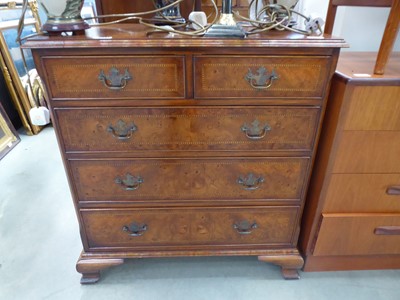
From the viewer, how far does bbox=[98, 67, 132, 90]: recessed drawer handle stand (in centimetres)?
83

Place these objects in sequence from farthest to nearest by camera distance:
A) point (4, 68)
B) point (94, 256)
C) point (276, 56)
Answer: point (4, 68) → point (94, 256) → point (276, 56)

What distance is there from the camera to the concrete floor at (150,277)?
45.5 inches

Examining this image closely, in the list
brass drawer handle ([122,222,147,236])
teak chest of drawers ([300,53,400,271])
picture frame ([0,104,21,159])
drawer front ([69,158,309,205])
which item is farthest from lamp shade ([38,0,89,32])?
picture frame ([0,104,21,159])

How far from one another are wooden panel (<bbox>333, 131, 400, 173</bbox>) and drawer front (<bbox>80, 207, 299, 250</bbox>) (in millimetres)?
257

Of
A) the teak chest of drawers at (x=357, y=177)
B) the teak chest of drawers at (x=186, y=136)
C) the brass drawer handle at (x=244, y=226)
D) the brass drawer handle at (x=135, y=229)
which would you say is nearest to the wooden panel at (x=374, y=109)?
the teak chest of drawers at (x=357, y=177)

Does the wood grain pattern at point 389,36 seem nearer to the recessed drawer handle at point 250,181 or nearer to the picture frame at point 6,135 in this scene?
the recessed drawer handle at point 250,181

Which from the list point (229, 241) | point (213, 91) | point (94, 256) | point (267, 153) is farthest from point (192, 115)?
point (94, 256)

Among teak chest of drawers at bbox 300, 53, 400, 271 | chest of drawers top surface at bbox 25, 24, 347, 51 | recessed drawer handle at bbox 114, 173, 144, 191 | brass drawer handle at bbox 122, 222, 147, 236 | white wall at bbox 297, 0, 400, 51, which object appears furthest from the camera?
white wall at bbox 297, 0, 400, 51

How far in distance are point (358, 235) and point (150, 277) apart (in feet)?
2.84

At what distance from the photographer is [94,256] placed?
117 cm

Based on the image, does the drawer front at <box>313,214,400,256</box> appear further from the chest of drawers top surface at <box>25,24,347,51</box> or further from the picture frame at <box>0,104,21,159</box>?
the picture frame at <box>0,104,21,159</box>

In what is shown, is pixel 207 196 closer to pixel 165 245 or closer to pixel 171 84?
pixel 165 245

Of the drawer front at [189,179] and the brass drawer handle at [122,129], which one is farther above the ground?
the brass drawer handle at [122,129]

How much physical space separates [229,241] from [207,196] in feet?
0.80
